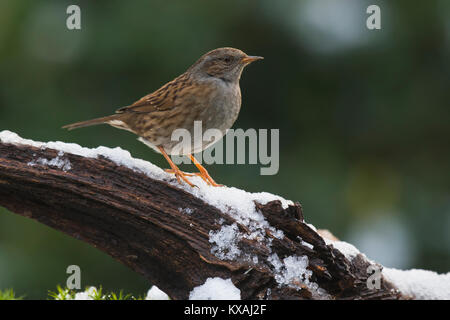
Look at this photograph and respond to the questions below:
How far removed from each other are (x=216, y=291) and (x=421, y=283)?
1488 millimetres

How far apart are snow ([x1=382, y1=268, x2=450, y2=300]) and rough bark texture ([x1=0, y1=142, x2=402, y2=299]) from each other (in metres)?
0.47

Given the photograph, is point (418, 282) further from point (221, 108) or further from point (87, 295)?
point (87, 295)

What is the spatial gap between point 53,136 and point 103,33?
0.96 metres

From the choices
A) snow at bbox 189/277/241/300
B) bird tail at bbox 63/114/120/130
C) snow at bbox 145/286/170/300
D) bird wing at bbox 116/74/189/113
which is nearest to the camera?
snow at bbox 189/277/241/300

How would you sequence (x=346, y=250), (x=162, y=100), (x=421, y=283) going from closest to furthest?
(x=346, y=250) < (x=421, y=283) < (x=162, y=100)

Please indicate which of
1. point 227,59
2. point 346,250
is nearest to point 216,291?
point 346,250

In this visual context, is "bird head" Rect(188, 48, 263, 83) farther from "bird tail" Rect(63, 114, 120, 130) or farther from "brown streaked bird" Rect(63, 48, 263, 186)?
"bird tail" Rect(63, 114, 120, 130)

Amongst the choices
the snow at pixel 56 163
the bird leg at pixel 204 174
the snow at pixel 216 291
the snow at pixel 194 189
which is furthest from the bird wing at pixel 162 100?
the snow at pixel 216 291

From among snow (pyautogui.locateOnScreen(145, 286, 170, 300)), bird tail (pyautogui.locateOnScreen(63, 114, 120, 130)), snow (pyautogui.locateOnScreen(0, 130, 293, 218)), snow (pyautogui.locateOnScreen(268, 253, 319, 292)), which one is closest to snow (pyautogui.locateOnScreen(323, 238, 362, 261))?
snow (pyautogui.locateOnScreen(268, 253, 319, 292))

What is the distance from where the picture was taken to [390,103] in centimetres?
499

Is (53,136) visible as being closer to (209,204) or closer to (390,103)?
(209,204)

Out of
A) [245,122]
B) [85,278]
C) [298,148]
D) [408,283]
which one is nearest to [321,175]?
[298,148]

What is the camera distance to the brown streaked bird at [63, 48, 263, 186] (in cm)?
378

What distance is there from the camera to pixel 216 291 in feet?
9.53
